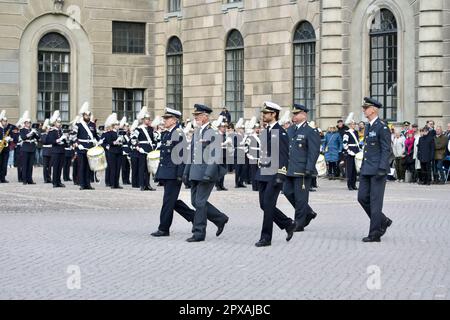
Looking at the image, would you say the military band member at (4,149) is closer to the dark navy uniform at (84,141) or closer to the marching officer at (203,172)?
the dark navy uniform at (84,141)

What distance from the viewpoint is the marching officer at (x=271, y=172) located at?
51.2 ft

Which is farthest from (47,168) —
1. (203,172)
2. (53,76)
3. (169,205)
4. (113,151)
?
(203,172)

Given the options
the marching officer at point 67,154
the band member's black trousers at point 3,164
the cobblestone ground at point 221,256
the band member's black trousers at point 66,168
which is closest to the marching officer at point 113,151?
the marching officer at point 67,154

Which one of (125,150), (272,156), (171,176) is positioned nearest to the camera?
(272,156)

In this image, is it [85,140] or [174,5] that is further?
[174,5]

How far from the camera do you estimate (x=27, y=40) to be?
144 feet

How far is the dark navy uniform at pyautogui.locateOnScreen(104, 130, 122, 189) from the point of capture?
30.2 m

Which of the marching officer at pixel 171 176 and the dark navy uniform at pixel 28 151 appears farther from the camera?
the dark navy uniform at pixel 28 151

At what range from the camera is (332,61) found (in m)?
36.6

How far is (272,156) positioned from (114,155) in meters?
15.1

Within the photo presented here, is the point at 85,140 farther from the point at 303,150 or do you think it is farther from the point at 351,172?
the point at 303,150

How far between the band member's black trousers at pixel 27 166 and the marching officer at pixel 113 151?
8.02 feet
